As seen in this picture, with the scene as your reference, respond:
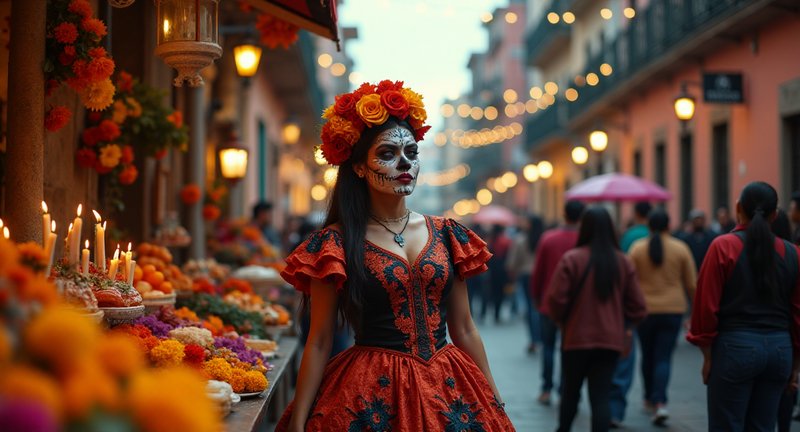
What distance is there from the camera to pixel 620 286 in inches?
318

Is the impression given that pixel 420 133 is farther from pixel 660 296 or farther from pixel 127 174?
pixel 660 296

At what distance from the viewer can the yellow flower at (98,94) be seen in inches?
233

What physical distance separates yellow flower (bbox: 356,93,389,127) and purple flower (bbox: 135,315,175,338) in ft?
5.46

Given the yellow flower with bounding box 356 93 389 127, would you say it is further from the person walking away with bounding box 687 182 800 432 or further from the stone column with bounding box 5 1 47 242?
the person walking away with bounding box 687 182 800 432

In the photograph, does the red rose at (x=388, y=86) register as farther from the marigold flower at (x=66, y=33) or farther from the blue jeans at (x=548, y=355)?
the blue jeans at (x=548, y=355)

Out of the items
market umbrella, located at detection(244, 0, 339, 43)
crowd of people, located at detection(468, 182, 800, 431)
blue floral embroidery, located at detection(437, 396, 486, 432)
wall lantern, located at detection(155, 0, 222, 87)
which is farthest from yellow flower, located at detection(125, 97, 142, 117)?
blue floral embroidery, located at detection(437, 396, 486, 432)

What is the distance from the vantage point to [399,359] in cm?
436

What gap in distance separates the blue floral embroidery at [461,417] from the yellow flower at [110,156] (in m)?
4.06

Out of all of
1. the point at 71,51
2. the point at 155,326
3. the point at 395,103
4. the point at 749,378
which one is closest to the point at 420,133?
the point at 395,103

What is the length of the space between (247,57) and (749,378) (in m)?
7.93

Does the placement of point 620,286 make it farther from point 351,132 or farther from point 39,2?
point 39,2

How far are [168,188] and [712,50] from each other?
11.6m

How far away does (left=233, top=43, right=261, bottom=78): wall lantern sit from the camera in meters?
12.4

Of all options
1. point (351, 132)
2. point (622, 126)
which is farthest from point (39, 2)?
point (622, 126)
